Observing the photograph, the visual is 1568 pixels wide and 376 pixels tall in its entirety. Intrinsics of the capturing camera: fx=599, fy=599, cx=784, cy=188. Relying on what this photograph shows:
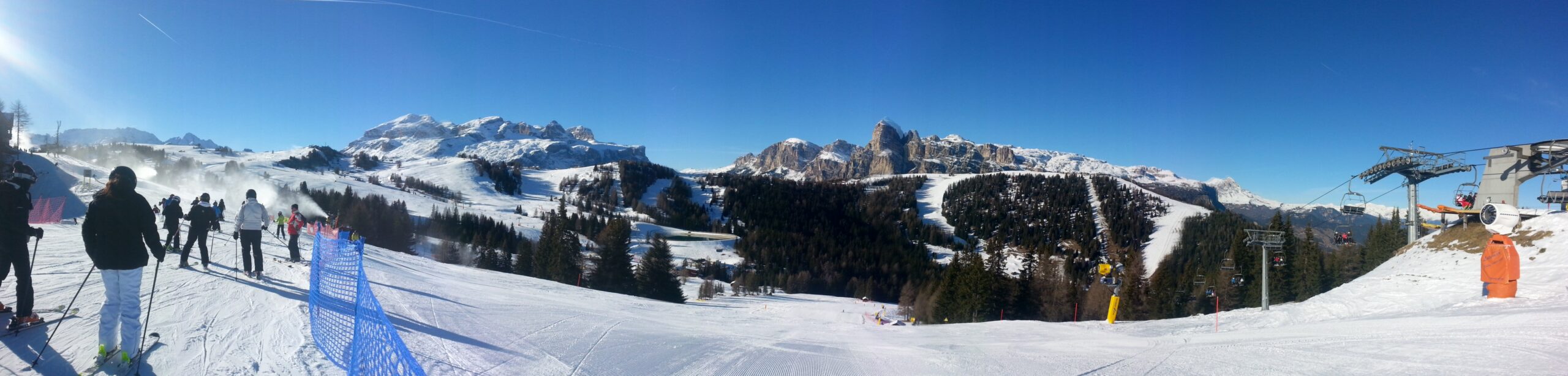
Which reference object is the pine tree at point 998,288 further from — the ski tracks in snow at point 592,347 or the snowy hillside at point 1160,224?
the snowy hillside at point 1160,224

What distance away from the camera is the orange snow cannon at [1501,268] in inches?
465

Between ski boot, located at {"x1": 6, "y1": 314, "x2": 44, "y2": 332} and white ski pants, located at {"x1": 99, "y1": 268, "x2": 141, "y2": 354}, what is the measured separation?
61.3 inches

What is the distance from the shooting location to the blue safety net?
15.1 ft

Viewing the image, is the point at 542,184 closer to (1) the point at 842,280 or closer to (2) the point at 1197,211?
(1) the point at 842,280

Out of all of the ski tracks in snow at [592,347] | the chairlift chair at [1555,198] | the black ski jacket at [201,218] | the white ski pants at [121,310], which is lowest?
the ski tracks in snow at [592,347]

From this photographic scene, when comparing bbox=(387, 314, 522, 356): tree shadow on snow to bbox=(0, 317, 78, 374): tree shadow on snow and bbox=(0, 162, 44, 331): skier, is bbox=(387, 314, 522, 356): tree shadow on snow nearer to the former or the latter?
bbox=(0, 317, 78, 374): tree shadow on snow

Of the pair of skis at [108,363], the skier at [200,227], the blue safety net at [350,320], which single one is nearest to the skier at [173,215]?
the skier at [200,227]

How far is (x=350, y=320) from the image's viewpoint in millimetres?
6965

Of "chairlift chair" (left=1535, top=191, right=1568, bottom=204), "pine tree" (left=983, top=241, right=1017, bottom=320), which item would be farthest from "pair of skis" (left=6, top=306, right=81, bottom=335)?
"chairlift chair" (left=1535, top=191, right=1568, bottom=204)

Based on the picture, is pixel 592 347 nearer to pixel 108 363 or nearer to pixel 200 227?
pixel 108 363

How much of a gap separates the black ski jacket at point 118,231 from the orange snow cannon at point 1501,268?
68.0 feet

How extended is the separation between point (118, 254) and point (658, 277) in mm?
29972

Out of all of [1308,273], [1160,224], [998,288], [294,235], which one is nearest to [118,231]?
[294,235]

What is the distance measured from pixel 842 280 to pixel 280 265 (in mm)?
87086
